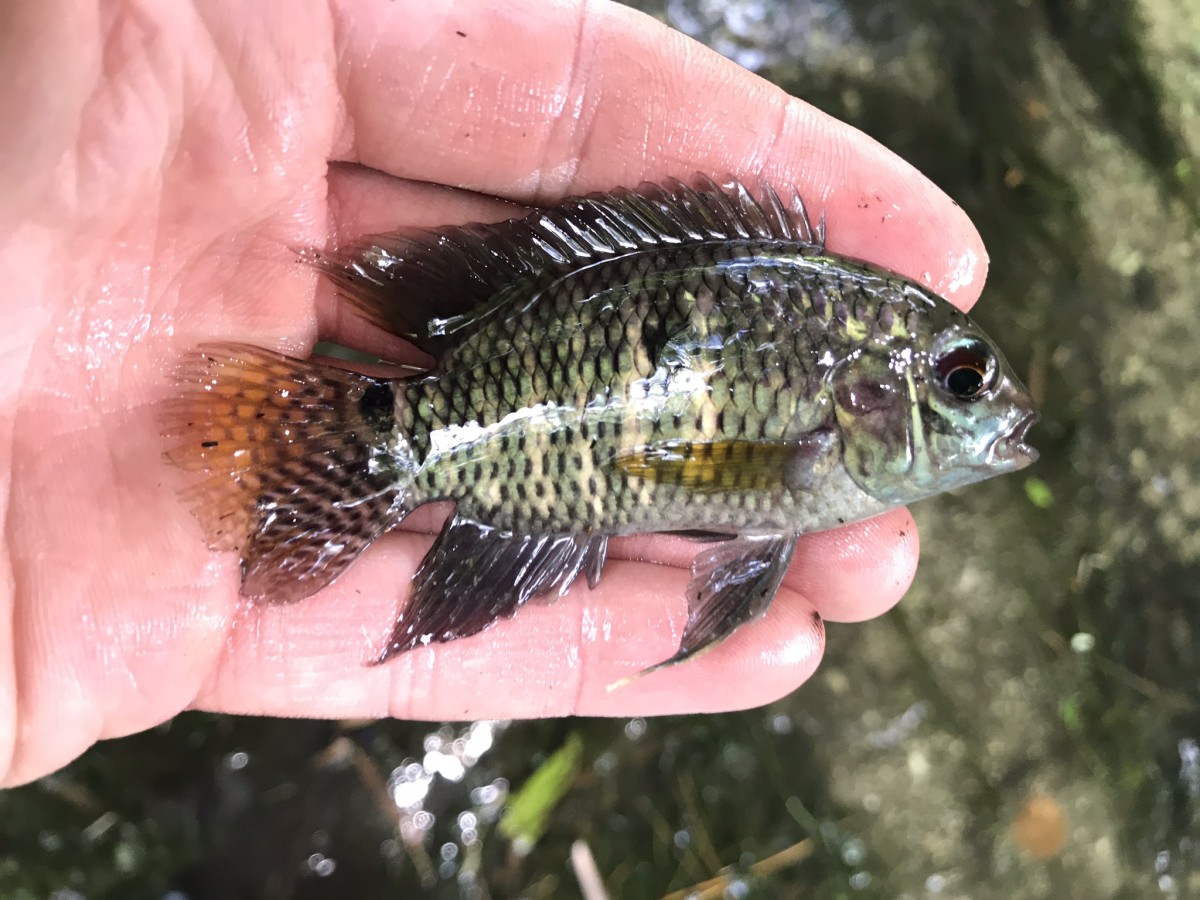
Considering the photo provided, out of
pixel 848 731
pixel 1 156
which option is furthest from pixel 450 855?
pixel 1 156

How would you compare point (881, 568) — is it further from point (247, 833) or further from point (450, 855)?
point (247, 833)

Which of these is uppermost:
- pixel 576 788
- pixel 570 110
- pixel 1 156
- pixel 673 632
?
pixel 570 110

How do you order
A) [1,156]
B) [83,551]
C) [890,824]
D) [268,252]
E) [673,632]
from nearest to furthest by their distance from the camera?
[1,156]
[83,551]
[268,252]
[673,632]
[890,824]

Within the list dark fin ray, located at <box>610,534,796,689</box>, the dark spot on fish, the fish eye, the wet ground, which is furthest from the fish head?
the wet ground

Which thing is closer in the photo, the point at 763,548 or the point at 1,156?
the point at 1,156

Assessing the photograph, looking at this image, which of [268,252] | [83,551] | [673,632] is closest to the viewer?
[83,551]

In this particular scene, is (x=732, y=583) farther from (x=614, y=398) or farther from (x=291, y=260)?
(x=291, y=260)

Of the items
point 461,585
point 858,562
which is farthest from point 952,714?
point 461,585

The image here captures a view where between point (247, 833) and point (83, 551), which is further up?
point (83, 551)
